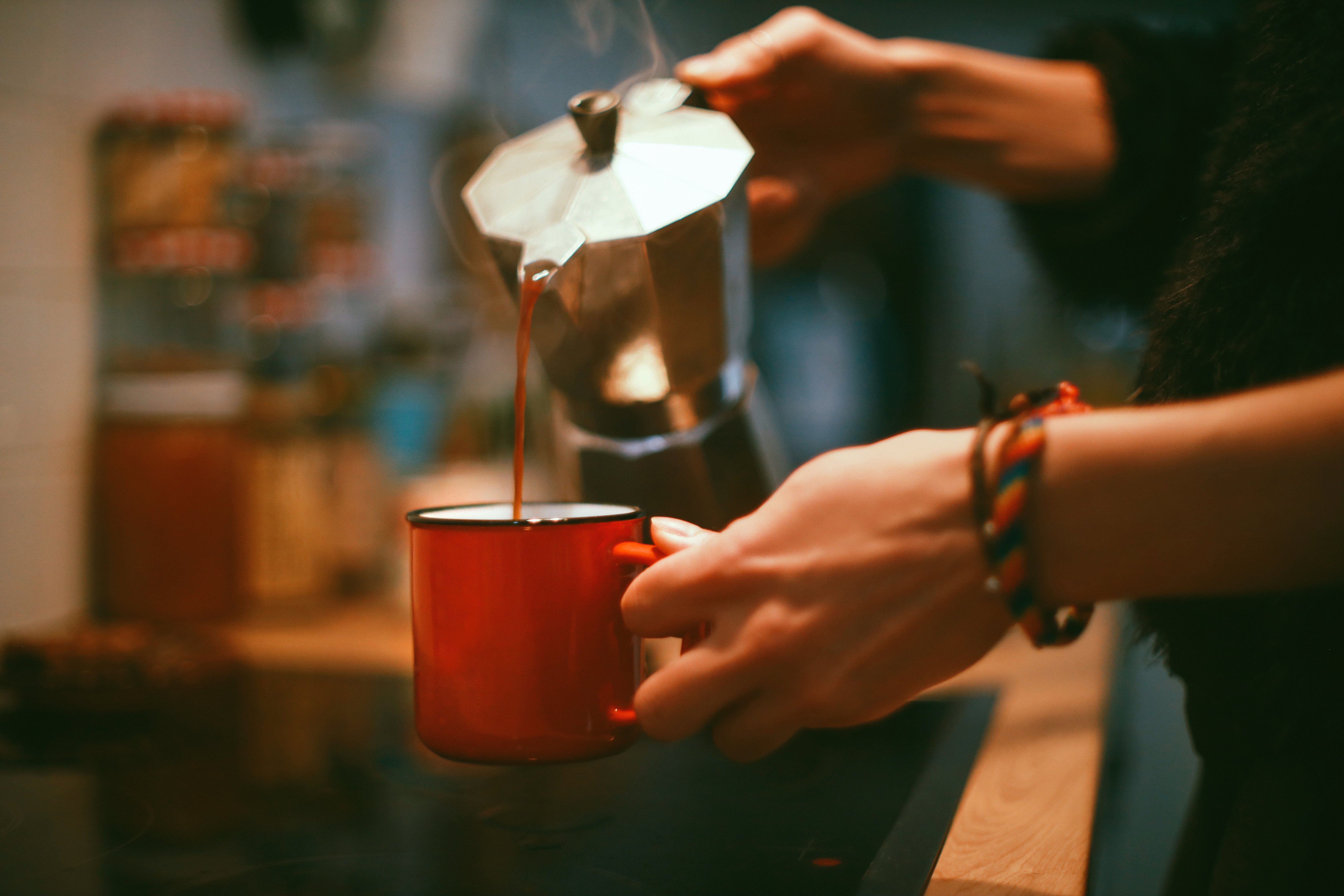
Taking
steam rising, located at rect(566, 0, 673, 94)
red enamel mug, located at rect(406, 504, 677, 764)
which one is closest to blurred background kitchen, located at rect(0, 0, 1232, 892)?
steam rising, located at rect(566, 0, 673, 94)

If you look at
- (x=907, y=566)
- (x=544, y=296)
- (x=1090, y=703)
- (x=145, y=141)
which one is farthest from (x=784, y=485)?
(x=145, y=141)

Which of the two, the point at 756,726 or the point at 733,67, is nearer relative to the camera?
the point at 756,726

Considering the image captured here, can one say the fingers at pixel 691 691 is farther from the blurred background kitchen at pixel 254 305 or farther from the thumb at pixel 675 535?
the blurred background kitchen at pixel 254 305

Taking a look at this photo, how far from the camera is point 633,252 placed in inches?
17.2

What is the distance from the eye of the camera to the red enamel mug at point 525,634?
0.39 meters

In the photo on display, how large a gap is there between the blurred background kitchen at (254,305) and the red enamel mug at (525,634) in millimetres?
209

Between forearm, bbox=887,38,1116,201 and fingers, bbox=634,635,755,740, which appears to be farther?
forearm, bbox=887,38,1116,201

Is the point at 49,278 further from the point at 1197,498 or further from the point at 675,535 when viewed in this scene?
the point at 1197,498

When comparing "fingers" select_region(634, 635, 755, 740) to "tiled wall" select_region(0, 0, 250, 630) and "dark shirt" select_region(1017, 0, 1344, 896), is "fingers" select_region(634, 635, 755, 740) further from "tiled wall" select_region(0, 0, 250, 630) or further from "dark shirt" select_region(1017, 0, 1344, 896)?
"tiled wall" select_region(0, 0, 250, 630)

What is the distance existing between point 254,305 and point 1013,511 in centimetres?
87

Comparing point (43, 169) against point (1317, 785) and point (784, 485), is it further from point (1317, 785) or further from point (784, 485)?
point (1317, 785)

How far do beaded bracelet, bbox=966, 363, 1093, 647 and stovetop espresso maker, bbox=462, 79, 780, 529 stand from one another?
0.17 meters

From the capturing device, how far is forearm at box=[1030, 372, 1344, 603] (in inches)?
11.5

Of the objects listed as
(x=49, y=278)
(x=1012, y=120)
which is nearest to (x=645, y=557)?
(x=1012, y=120)
